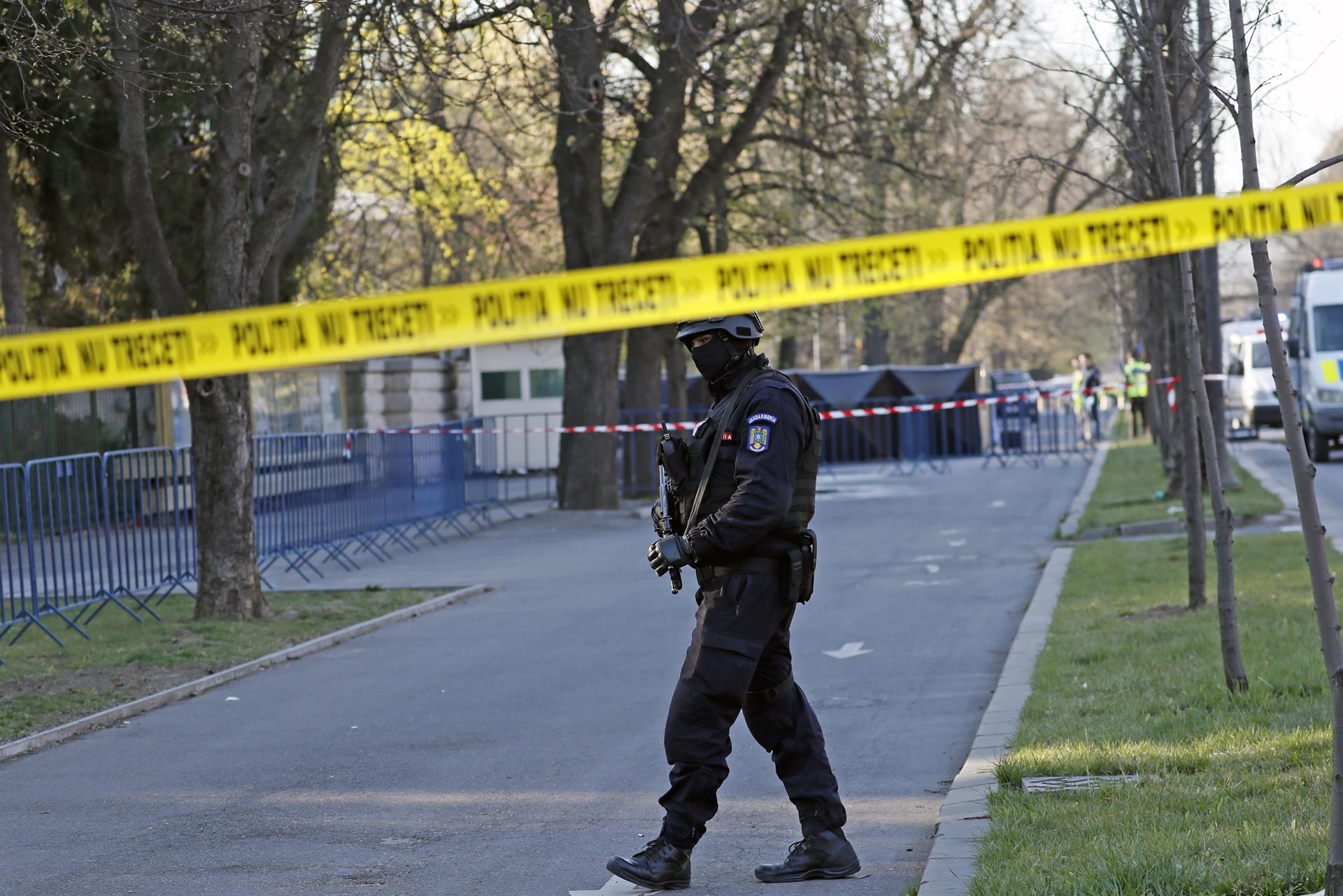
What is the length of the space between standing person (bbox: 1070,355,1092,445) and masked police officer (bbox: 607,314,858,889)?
2861cm

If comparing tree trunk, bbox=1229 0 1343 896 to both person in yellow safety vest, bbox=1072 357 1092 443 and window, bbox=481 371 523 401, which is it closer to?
person in yellow safety vest, bbox=1072 357 1092 443

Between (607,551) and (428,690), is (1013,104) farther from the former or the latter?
(428,690)

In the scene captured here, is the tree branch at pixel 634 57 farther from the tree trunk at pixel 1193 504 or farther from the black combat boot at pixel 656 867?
the black combat boot at pixel 656 867

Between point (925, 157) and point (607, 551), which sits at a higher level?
point (925, 157)

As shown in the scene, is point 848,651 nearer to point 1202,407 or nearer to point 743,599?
point 1202,407

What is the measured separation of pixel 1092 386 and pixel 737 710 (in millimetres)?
30835

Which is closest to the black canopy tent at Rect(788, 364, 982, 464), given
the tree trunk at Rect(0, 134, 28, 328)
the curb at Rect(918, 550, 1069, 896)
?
the tree trunk at Rect(0, 134, 28, 328)

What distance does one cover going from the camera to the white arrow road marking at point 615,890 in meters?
5.16

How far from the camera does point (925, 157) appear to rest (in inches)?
932

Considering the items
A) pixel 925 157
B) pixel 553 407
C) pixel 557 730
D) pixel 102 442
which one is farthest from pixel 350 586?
pixel 553 407

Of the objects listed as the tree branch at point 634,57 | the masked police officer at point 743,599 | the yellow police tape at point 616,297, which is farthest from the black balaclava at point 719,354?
the tree branch at point 634,57

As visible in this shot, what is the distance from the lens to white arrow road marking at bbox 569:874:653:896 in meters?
5.16

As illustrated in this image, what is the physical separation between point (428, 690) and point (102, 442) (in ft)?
48.7

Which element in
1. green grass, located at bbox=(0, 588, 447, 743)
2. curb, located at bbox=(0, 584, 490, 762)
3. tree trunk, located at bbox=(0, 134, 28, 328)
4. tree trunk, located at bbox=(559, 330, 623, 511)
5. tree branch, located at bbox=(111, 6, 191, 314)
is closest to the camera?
curb, located at bbox=(0, 584, 490, 762)
